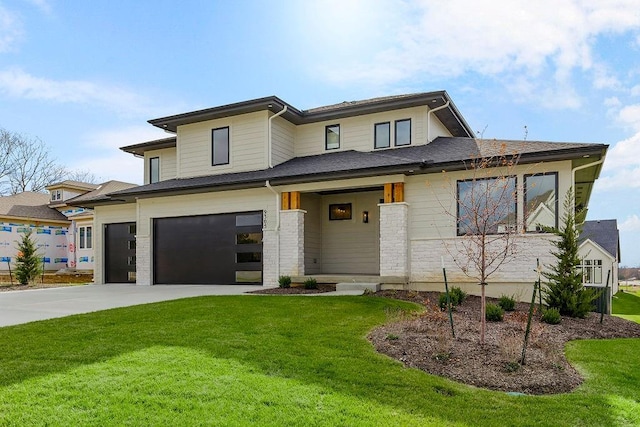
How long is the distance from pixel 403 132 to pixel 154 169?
10.5 m

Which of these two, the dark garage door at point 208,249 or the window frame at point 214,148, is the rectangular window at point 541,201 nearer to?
the dark garage door at point 208,249

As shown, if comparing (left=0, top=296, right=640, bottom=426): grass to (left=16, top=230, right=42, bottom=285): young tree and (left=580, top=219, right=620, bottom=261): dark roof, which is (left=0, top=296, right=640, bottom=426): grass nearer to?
(left=16, top=230, right=42, bottom=285): young tree

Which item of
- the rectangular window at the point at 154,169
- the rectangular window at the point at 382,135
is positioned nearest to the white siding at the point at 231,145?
the rectangular window at the point at 154,169

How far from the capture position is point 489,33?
1059cm

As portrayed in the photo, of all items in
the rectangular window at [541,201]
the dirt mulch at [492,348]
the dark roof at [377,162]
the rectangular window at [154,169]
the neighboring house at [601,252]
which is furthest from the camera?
the neighboring house at [601,252]

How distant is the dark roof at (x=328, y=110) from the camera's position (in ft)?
44.8

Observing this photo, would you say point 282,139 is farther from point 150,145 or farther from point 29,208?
point 29,208

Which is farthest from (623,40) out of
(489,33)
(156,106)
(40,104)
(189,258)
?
(40,104)

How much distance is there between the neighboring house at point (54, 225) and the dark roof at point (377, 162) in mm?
11950

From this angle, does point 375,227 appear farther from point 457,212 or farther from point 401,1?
point 401,1

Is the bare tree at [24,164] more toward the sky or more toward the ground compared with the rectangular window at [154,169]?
more toward the sky

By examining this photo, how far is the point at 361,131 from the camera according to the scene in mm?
14805

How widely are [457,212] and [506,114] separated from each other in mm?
4342

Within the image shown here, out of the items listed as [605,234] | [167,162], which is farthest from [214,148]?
[605,234]
